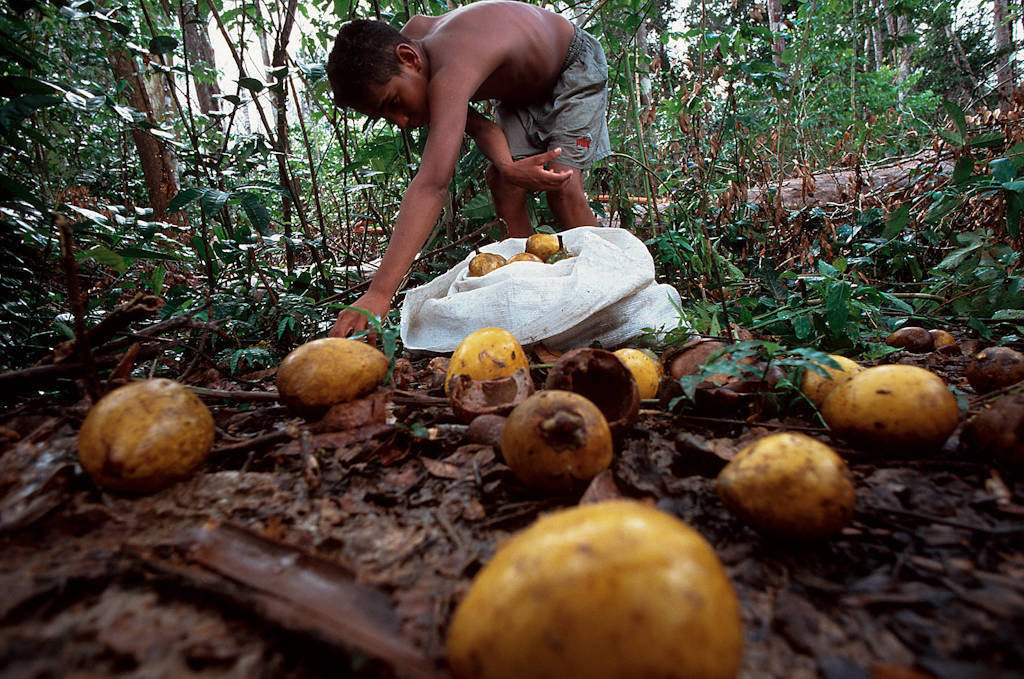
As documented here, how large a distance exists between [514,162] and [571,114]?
0.88 meters

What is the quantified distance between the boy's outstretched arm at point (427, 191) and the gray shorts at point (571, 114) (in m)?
1.29

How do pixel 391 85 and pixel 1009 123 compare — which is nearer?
pixel 391 85

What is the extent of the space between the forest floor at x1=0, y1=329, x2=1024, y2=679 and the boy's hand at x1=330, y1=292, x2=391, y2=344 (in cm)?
93

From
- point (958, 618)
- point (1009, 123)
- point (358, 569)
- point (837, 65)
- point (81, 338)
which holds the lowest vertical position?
point (958, 618)

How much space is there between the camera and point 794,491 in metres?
1.06

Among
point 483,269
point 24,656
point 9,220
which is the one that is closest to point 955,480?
point 24,656

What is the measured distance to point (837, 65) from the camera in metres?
8.85

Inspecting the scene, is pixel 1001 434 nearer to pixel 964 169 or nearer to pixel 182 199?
pixel 964 169

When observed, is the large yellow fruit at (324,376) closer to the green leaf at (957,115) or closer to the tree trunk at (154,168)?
the green leaf at (957,115)

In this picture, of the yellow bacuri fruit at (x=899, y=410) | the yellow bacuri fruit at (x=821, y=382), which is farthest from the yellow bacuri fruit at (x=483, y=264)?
the yellow bacuri fruit at (x=899, y=410)

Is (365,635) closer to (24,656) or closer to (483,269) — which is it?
(24,656)

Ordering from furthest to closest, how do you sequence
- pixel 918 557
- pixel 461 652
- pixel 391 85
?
pixel 391 85, pixel 918 557, pixel 461 652

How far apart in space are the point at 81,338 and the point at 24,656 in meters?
0.92

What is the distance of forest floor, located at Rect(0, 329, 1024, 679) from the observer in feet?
2.71
